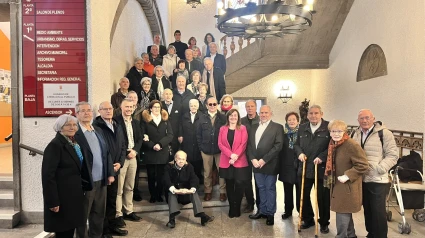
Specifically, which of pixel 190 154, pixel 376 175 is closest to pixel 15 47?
pixel 190 154

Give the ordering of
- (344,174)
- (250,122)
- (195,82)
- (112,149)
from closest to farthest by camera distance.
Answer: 1. (344,174)
2. (112,149)
3. (250,122)
4. (195,82)

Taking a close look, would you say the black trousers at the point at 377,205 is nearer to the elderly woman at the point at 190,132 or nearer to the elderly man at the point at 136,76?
the elderly woman at the point at 190,132

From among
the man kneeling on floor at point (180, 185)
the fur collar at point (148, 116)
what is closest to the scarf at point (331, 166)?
the man kneeling on floor at point (180, 185)

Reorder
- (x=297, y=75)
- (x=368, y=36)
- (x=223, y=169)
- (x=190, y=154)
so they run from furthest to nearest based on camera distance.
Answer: (x=297, y=75) → (x=368, y=36) → (x=190, y=154) → (x=223, y=169)

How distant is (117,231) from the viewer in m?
3.68

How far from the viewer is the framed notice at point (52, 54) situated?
3.85 meters

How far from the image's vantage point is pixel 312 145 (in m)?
3.71

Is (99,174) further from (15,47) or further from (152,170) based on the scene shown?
(15,47)

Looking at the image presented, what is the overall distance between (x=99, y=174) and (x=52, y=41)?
5.93 feet

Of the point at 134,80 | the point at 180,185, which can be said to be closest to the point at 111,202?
the point at 180,185

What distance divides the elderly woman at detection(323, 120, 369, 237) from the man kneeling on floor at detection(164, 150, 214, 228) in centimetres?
154

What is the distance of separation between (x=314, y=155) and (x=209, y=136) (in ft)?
4.65

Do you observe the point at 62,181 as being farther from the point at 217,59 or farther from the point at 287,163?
the point at 217,59

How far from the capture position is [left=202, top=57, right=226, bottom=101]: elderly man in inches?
233
